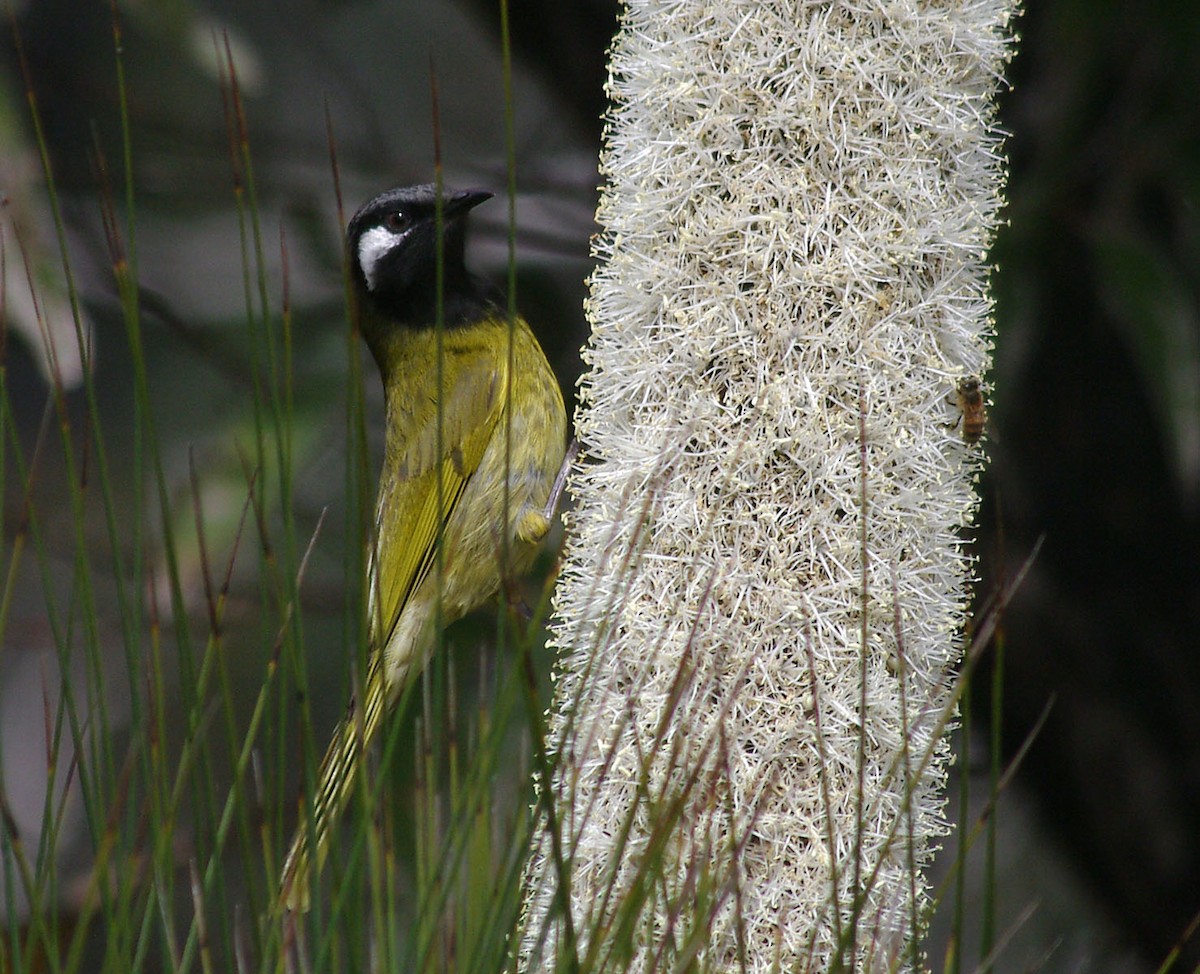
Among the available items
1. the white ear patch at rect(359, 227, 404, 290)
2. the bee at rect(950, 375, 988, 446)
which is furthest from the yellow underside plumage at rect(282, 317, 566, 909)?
the bee at rect(950, 375, 988, 446)

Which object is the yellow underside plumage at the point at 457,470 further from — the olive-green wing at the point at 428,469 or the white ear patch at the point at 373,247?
the white ear patch at the point at 373,247

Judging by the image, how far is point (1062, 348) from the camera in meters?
3.69

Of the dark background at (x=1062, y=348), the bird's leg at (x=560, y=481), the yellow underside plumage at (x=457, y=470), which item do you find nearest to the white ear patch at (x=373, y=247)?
the yellow underside plumage at (x=457, y=470)

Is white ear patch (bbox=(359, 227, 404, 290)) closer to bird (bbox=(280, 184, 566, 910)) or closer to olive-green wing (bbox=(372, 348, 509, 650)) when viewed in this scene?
bird (bbox=(280, 184, 566, 910))

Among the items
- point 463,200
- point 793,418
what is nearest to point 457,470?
point 463,200

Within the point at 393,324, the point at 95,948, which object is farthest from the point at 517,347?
the point at 95,948

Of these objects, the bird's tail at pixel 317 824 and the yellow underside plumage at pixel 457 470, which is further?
the yellow underside plumage at pixel 457 470

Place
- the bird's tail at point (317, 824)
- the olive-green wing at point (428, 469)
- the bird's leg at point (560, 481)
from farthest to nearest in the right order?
1. the olive-green wing at point (428, 469)
2. the bird's leg at point (560, 481)
3. the bird's tail at point (317, 824)

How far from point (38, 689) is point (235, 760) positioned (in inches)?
158

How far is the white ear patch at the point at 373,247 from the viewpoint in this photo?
10.6 ft

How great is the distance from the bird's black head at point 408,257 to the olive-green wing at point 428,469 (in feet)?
0.61

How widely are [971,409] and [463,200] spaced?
4.71 feet

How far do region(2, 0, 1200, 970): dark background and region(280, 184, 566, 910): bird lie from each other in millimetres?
408

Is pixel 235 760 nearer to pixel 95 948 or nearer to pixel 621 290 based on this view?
pixel 621 290
